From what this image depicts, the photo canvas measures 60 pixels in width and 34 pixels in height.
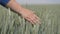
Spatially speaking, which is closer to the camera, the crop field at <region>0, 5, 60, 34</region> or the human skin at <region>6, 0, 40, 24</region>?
the crop field at <region>0, 5, 60, 34</region>

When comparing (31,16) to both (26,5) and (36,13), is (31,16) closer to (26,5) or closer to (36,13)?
(36,13)

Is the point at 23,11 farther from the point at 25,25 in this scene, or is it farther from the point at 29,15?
the point at 25,25

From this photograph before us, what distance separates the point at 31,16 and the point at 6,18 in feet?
0.62

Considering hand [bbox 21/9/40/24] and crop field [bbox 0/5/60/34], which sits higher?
hand [bbox 21/9/40/24]

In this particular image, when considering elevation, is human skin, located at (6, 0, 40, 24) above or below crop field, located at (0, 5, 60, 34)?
above

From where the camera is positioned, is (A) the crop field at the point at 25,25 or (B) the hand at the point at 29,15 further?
(B) the hand at the point at 29,15

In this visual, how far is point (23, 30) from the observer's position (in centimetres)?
91

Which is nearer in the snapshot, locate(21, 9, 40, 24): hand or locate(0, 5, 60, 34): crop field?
locate(0, 5, 60, 34): crop field

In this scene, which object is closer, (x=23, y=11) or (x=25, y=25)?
(x=25, y=25)

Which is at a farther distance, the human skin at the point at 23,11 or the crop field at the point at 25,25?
the human skin at the point at 23,11

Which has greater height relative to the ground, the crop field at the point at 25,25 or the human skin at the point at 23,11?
the human skin at the point at 23,11

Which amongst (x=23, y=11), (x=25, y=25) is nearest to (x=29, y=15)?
(x=23, y=11)

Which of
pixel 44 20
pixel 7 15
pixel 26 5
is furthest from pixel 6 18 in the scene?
pixel 26 5

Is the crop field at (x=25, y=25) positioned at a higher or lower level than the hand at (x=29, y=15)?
lower
